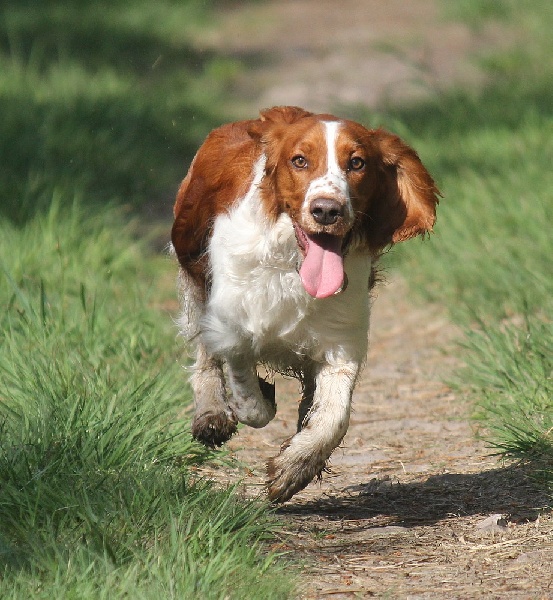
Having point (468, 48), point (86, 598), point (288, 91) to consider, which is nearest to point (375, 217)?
point (86, 598)

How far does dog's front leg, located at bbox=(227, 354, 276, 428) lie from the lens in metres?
4.07

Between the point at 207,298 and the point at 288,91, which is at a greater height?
the point at 288,91

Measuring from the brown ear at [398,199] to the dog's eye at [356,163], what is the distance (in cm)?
18

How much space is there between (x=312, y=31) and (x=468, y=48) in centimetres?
296

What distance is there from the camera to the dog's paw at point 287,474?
12.0 feet

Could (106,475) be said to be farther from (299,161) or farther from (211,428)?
(299,161)

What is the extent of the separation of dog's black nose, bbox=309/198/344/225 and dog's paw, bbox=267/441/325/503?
2.44 feet

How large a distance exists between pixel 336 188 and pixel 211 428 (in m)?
0.93

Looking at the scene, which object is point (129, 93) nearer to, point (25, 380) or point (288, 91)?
point (288, 91)

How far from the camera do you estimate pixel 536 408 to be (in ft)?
14.6

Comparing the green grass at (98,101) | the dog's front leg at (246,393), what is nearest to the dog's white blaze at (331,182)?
the dog's front leg at (246,393)


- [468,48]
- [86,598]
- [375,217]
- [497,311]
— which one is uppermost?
[468,48]

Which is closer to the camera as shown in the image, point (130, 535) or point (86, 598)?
point (86, 598)

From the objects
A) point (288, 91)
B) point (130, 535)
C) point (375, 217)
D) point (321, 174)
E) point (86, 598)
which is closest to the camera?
point (86, 598)
